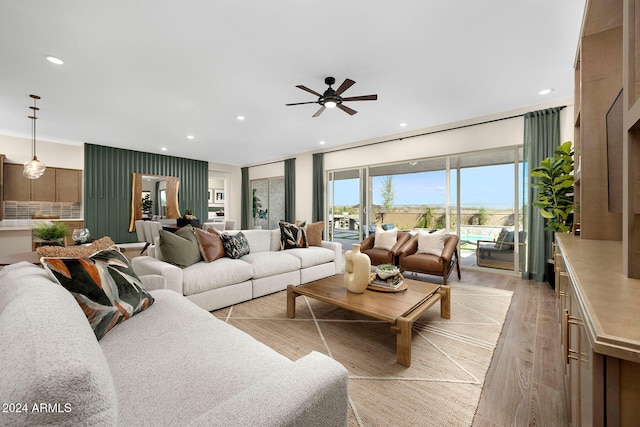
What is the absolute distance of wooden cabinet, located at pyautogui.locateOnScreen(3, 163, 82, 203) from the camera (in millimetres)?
5473

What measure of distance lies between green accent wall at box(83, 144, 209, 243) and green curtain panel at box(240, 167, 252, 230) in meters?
1.85

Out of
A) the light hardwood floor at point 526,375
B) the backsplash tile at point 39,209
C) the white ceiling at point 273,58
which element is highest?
the white ceiling at point 273,58

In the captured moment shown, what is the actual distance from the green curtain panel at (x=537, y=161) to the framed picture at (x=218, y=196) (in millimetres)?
7998

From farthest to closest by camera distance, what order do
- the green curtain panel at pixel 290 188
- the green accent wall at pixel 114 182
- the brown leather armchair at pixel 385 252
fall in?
the green curtain panel at pixel 290 188 → the green accent wall at pixel 114 182 → the brown leather armchair at pixel 385 252

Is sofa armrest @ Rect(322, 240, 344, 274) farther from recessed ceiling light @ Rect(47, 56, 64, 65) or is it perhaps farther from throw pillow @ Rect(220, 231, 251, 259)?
recessed ceiling light @ Rect(47, 56, 64, 65)

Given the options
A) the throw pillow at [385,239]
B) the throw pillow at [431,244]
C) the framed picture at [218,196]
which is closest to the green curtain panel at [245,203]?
the framed picture at [218,196]

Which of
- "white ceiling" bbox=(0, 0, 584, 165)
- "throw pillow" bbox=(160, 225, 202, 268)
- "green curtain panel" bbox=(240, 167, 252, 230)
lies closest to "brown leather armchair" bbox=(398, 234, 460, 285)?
"white ceiling" bbox=(0, 0, 584, 165)

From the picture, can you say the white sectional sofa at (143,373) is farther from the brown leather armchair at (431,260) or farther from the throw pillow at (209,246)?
the brown leather armchair at (431,260)

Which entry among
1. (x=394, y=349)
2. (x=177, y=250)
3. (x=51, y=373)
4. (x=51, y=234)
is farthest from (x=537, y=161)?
(x=51, y=234)

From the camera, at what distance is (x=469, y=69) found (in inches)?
119

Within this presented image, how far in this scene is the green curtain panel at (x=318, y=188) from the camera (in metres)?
6.84

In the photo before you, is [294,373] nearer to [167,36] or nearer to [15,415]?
[15,415]

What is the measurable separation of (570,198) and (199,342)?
4448 mm

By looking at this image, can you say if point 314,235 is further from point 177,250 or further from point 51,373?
point 51,373
